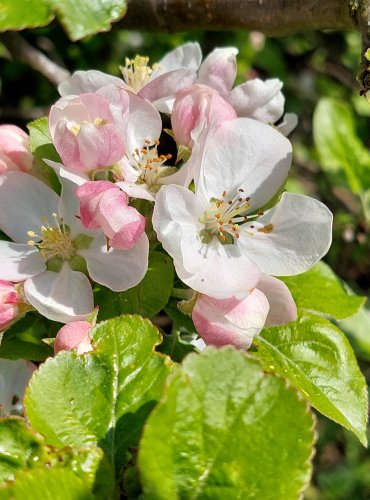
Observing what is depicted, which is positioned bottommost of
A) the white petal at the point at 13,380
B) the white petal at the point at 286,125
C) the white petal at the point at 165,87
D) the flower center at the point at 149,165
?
the white petal at the point at 13,380

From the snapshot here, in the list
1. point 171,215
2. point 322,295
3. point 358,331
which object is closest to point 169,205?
point 171,215

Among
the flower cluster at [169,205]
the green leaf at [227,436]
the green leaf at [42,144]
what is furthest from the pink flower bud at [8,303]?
the green leaf at [227,436]

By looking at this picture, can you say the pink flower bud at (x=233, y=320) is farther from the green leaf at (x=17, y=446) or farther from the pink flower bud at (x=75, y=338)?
the green leaf at (x=17, y=446)

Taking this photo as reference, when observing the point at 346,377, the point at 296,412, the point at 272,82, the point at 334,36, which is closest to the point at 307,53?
the point at 334,36

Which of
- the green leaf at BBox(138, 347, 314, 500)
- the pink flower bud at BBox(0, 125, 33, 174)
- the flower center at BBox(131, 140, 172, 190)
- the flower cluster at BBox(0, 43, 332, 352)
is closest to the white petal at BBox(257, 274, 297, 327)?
the flower cluster at BBox(0, 43, 332, 352)

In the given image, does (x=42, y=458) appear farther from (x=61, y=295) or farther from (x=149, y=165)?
(x=149, y=165)

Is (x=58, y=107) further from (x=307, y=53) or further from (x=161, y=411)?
(x=307, y=53)

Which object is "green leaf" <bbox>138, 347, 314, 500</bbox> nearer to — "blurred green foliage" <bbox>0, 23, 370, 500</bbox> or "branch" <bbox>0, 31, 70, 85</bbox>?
"blurred green foliage" <bbox>0, 23, 370, 500</bbox>
